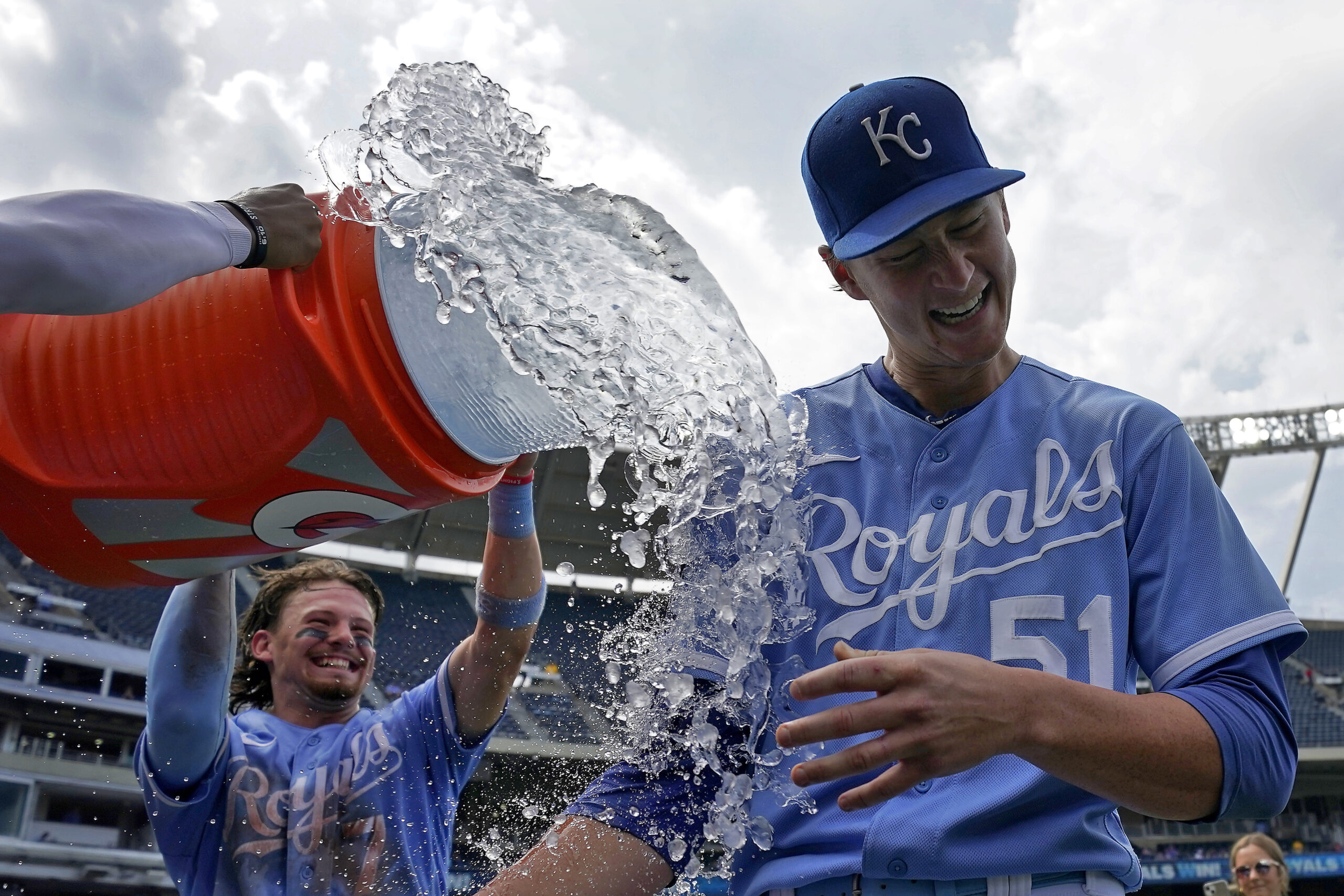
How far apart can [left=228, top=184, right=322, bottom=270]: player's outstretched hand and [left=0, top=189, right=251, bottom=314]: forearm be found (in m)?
0.09

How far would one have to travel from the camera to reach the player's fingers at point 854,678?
Answer: 36.9 inches

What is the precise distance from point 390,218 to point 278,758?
1629 mm

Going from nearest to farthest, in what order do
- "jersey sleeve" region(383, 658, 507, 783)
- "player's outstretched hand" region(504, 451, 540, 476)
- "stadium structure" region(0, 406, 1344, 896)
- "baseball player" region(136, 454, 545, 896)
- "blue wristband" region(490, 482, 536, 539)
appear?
"player's outstretched hand" region(504, 451, 540, 476), "baseball player" region(136, 454, 545, 896), "blue wristband" region(490, 482, 536, 539), "jersey sleeve" region(383, 658, 507, 783), "stadium structure" region(0, 406, 1344, 896)

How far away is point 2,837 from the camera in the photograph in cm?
916

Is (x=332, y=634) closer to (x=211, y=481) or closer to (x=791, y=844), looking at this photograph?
(x=211, y=481)

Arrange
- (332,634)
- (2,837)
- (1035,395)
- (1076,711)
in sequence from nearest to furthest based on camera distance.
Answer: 1. (1076,711)
2. (1035,395)
3. (332,634)
4. (2,837)

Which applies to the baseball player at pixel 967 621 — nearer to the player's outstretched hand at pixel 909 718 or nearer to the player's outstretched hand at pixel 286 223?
the player's outstretched hand at pixel 909 718

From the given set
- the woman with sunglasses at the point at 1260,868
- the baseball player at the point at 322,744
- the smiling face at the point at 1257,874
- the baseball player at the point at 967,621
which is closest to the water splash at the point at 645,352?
the baseball player at the point at 967,621

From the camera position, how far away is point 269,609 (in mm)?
3006

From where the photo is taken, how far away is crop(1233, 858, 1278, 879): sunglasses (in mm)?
5734

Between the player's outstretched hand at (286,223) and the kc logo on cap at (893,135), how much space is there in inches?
32.7

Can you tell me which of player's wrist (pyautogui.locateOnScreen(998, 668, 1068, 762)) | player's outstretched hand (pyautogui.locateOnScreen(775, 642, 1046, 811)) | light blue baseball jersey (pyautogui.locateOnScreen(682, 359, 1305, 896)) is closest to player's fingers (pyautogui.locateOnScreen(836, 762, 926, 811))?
player's outstretched hand (pyautogui.locateOnScreen(775, 642, 1046, 811))

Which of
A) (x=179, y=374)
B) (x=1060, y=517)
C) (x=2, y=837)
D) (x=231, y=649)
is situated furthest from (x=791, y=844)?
(x=2, y=837)

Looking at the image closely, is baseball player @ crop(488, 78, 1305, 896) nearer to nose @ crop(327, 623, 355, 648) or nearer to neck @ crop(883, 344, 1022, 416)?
neck @ crop(883, 344, 1022, 416)
